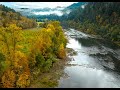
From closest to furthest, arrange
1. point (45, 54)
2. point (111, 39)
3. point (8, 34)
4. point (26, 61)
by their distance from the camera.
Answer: point (8, 34), point (26, 61), point (45, 54), point (111, 39)

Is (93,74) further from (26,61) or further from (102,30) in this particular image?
(102,30)

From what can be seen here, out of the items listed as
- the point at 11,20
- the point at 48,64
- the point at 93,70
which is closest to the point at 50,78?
the point at 48,64

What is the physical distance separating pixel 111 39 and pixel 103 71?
3734 cm

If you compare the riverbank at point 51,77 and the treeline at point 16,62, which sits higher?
the treeline at point 16,62

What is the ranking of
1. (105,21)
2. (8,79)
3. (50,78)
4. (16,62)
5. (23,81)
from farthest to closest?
(105,21)
(50,78)
(16,62)
(23,81)
(8,79)

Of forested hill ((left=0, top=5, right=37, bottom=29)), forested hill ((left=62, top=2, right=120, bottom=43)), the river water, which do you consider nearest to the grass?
the river water

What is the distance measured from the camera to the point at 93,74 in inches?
1481

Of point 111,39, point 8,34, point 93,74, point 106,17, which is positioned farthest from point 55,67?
point 106,17

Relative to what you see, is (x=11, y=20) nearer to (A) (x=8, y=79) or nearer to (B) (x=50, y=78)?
(B) (x=50, y=78)

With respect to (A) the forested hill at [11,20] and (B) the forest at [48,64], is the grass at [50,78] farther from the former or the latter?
(A) the forested hill at [11,20]

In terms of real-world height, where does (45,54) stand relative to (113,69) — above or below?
above

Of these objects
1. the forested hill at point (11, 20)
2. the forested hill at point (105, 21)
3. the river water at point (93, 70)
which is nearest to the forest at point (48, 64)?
the river water at point (93, 70)

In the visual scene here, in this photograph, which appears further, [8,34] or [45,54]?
[45,54]

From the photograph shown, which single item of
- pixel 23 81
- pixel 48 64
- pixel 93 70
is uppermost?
pixel 23 81
